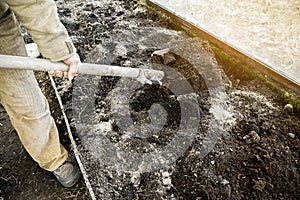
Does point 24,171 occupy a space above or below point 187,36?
below

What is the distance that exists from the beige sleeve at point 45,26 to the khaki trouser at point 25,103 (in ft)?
0.62

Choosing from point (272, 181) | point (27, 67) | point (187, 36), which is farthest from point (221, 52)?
point (27, 67)

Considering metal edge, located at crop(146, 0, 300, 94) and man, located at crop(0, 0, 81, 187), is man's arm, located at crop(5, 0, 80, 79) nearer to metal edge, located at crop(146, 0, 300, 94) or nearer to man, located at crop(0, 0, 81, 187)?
man, located at crop(0, 0, 81, 187)

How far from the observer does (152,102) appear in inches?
110

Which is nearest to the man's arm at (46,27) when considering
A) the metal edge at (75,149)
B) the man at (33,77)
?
the man at (33,77)

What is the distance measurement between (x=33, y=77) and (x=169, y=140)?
1.04 m

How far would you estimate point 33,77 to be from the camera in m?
2.13

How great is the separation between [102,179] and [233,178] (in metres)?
0.88

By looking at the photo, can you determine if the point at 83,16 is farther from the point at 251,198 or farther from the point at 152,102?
the point at 251,198

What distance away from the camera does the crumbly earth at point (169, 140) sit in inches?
91.2

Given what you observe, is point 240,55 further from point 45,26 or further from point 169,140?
point 45,26

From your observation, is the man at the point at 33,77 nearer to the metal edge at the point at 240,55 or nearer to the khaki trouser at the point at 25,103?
the khaki trouser at the point at 25,103

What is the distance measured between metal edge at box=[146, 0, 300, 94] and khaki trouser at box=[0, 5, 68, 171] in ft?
5.52

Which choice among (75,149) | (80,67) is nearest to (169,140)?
(75,149)
